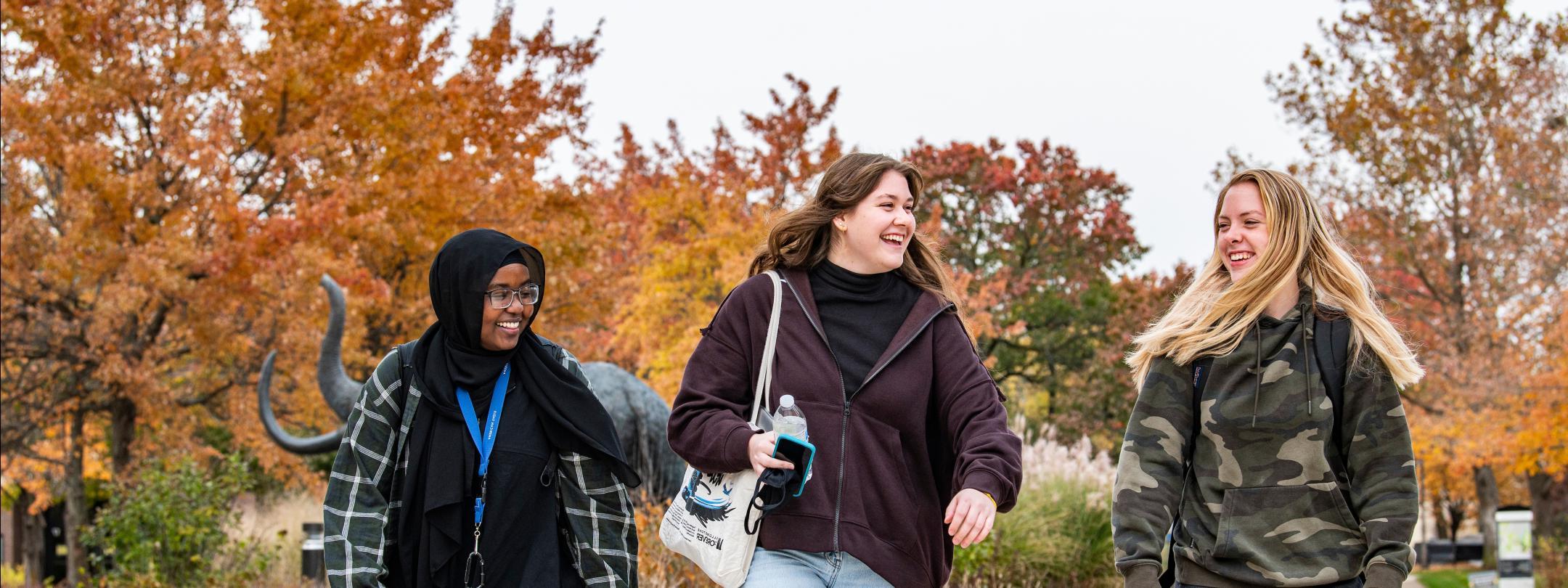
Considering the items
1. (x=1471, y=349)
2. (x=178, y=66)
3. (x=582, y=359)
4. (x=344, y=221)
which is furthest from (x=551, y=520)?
(x=1471, y=349)

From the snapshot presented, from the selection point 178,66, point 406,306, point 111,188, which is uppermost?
point 178,66

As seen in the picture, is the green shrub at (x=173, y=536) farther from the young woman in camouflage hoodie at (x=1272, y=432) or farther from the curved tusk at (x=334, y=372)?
the young woman in camouflage hoodie at (x=1272, y=432)

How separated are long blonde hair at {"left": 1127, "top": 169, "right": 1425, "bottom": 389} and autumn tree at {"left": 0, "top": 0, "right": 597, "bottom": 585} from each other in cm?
984

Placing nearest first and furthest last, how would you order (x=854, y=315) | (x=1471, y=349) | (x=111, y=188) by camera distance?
1. (x=854, y=315)
2. (x=111, y=188)
3. (x=1471, y=349)

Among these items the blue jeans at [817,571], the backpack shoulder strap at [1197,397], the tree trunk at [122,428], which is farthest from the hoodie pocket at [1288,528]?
the tree trunk at [122,428]

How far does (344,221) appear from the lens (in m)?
12.5

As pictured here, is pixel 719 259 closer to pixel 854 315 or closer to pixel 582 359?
pixel 582 359

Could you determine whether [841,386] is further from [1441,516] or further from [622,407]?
[1441,516]

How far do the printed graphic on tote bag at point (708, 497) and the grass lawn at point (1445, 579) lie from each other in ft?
55.2

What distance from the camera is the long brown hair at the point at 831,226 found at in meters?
3.72

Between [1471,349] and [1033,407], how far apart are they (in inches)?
511

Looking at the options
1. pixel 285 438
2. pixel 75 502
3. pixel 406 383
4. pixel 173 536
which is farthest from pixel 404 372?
pixel 75 502

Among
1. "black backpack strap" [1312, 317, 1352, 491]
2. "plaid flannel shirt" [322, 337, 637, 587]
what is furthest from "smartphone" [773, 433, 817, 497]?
"black backpack strap" [1312, 317, 1352, 491]

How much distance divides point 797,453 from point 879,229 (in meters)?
0.74
